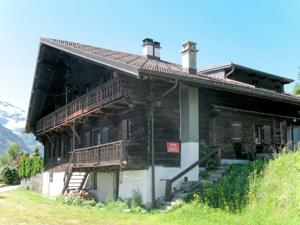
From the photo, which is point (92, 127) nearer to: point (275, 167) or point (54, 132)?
point (54, 132)

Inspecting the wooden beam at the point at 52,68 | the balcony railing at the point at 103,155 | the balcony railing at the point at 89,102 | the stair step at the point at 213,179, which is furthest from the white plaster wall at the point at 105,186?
the wooden beam at the point at 52,68

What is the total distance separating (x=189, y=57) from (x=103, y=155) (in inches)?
240

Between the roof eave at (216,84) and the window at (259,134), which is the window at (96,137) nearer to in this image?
the roof eave at (216,84)

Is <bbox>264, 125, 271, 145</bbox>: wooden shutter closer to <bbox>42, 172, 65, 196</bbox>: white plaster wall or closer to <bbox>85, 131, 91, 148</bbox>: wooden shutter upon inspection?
<bbox>85, 131, 91, 148</bbox>: wooden shutter

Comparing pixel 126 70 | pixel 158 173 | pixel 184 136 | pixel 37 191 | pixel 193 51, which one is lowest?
pixel 37 191

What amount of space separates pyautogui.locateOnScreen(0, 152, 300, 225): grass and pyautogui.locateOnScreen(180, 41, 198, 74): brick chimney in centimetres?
556

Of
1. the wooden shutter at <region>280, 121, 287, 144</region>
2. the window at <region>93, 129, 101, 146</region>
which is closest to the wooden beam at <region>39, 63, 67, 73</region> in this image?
the window at <region>93, 129, 101, 146</region>

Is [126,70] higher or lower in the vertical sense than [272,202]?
higher

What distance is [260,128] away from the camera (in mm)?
18234

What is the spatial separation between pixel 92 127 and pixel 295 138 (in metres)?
11.7

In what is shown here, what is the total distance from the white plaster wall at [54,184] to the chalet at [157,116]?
7.27ft

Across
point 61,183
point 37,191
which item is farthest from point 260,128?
point 37,191

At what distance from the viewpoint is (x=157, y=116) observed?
15.3 m

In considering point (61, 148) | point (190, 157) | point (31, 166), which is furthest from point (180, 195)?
point (31, 166)
